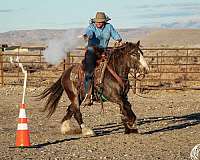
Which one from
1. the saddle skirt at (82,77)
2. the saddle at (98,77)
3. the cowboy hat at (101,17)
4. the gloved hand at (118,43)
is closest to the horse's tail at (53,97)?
the saddle skirt at (82,77)

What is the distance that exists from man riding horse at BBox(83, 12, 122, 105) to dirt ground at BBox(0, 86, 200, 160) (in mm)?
1150

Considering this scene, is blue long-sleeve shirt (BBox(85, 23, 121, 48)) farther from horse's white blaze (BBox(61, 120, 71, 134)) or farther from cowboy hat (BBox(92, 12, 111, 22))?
horse's white blaze (BBox(61, 120, 71, 134))

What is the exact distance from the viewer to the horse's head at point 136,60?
1066cm

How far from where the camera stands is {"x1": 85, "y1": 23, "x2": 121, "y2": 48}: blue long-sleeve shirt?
1081cm

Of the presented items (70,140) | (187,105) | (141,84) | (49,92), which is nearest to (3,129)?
(49,92)

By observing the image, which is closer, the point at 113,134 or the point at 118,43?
the point at 113,134

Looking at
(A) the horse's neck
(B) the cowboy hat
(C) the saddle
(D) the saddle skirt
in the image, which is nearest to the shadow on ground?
(C) the saddle

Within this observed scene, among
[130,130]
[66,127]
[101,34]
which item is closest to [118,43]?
[101,34]

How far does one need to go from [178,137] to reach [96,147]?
1.88 meters

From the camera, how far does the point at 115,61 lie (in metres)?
10.9

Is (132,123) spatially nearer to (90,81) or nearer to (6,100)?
(90,81)

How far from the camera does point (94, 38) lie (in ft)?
35.7

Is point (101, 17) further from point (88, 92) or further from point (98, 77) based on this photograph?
point (88, 92)

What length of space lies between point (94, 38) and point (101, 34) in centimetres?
15
